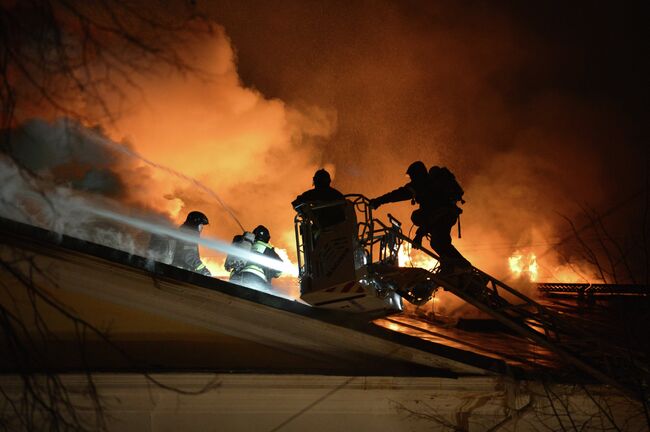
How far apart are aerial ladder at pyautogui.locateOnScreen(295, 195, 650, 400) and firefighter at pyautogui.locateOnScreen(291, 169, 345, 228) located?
0.08 ft

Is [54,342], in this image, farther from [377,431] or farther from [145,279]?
[377,431]

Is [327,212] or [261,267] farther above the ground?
[327,212]

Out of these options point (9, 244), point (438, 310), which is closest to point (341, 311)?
point (9, 244)

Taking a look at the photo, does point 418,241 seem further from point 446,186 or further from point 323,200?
point 323,200

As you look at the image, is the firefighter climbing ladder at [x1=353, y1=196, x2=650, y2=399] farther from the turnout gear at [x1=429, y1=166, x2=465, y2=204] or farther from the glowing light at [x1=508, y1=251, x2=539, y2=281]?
the glowing light at [x1=508, y1=251, x2=539, y2=281]

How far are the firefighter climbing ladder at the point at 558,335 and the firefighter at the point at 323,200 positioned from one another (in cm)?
25

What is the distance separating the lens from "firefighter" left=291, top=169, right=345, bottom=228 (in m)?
4.95

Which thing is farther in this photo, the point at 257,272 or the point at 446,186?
the point at 257,272

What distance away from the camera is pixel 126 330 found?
14.1ft

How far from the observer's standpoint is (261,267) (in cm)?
687

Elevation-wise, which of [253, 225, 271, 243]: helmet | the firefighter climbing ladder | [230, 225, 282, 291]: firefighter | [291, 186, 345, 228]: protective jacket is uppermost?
[253, 225, 271, 243]: helmet

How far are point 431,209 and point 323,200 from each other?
142 cm

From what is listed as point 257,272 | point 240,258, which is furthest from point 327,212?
point 240,258

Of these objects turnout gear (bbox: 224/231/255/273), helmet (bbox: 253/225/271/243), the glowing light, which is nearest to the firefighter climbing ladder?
turnout gear (bbox: 224/231/255/273)
